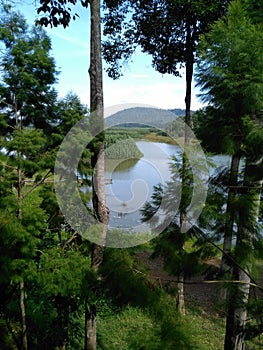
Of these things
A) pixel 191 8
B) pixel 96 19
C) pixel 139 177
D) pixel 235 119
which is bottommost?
pixel 139 177

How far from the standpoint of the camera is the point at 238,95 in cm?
346

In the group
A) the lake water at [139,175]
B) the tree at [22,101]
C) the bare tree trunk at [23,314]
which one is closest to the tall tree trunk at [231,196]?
the lake water at [139,175]

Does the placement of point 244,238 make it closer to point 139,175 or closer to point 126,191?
point 139,175

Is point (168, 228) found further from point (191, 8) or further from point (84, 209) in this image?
point (191, 8)

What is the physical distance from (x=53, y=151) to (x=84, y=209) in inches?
39.6

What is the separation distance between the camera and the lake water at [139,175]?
463 cm

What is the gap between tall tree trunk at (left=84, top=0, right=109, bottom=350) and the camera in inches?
162

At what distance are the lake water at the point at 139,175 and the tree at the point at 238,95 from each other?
1.01 meters

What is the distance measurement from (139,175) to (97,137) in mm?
1061

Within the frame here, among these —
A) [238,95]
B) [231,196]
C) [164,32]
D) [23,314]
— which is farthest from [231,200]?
[164,32]

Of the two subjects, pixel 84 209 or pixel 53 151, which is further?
pixel 84 209

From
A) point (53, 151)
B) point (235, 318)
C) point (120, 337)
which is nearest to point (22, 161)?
point (53, 151)

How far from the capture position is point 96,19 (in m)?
4.12

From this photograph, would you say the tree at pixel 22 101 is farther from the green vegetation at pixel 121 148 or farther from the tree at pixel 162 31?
the tree at pixel 162 31
